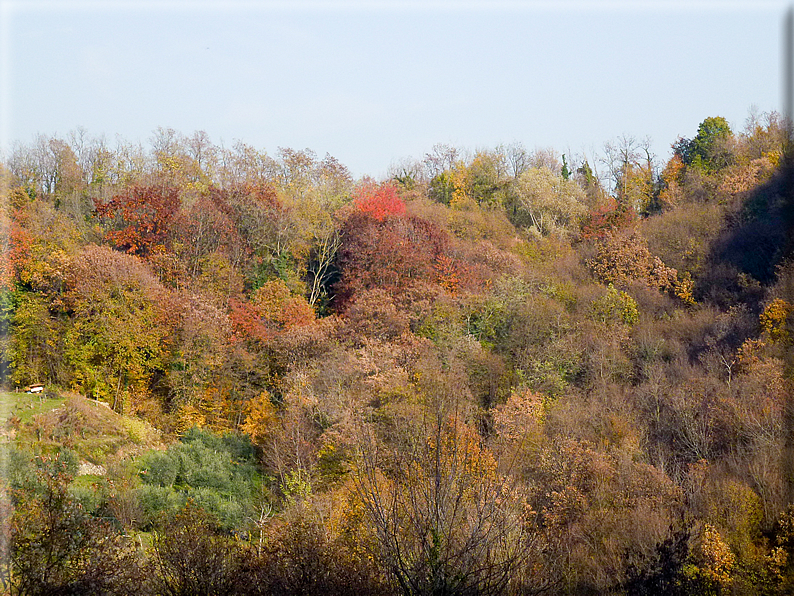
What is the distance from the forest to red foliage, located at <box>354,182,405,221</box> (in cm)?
18

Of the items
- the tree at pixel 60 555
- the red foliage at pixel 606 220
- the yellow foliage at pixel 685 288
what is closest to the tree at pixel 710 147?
the red foliage at pixel 606 220

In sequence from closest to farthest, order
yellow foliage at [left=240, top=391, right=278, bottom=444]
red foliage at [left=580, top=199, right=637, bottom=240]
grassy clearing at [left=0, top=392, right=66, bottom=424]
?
1. grassy clearing at [left=0, top=392, right=66, bottom=424]
2. yellow foliage at [left=240, top=391, right=278, bottom=444]
3. red foliage at [left=580, top=199, right=637, bottom=240]

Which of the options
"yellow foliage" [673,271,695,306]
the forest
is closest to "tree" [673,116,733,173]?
the forest

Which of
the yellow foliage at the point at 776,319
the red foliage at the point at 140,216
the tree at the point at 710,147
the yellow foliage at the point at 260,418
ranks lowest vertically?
the yellow foliage at the point at 260,418

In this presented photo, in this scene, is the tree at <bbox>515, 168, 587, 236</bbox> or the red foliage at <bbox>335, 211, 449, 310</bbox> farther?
the tree at <bbox>515, 168, 587, 236</bbox>

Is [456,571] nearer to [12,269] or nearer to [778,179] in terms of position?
[12,269]

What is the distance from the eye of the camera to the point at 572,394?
22.9 metres

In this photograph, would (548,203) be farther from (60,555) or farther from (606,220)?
(60,555)

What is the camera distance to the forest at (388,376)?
411 inches

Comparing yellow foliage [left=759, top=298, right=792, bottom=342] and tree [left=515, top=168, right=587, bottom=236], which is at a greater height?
tree [left=515, top=168, right=587, bottom=236]

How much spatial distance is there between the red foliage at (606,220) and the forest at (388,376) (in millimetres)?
234

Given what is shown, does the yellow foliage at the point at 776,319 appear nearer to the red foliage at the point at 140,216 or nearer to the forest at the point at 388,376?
the forest at the point at 388,376

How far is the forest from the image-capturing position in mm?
10445

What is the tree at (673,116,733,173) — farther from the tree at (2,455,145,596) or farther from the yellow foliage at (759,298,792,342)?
the tree at (2,455,145,596)
